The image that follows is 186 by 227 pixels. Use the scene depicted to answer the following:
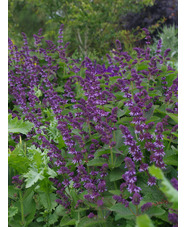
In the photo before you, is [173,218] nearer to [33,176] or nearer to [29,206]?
[33,176]

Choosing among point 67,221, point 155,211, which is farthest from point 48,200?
point 155,211

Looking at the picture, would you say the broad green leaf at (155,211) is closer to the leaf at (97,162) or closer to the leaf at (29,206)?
the leaf at (97,162)

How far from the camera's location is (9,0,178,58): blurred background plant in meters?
5.99

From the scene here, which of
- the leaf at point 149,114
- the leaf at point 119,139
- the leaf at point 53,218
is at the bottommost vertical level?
the leaf at point 53,218

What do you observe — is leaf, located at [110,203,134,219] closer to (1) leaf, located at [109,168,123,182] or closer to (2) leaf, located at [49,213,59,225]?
(1) leaf, located at [109,168,123,182]

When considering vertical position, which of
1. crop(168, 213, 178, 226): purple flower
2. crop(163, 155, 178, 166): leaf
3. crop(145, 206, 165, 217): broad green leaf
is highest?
crop(163, 155, 178, 166): leaf

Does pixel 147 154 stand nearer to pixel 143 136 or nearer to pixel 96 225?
pixel 143 136

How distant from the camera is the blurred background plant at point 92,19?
599 centimetres

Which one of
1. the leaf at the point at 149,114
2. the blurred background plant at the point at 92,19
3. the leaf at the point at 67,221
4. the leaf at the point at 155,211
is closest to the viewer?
the leaf at the point at 155,211

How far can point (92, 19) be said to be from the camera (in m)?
5.75

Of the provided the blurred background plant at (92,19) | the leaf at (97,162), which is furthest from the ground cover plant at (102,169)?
the blurred background plant at (92,19)

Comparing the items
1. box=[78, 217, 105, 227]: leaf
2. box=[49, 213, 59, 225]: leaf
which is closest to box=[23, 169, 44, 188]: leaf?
box=[49, 213, 59, 225]: leaf

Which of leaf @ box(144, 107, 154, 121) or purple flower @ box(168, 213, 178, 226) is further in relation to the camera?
leaf @ box(144, 107, 154, 121)

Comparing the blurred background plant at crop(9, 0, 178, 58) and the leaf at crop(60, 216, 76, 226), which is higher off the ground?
the blurred background plant at crop(9, 0, 178, 58)
